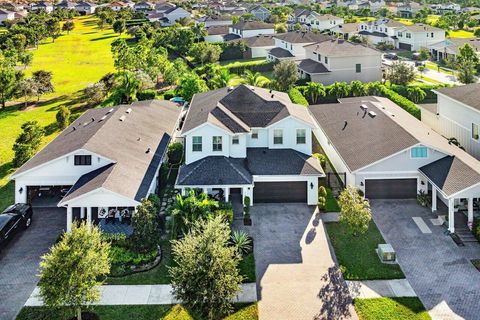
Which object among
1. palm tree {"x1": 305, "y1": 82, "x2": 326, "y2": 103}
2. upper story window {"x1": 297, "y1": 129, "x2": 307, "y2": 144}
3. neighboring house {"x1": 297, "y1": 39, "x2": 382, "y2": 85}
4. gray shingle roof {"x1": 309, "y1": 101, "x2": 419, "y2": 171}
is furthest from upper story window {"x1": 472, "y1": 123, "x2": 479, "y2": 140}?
neighboring house {"x1": 297, "y1": 39, "x2": 382, "y2": 85}

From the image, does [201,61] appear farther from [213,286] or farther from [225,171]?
[213,286]

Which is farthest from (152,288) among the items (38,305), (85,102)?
(85,102)

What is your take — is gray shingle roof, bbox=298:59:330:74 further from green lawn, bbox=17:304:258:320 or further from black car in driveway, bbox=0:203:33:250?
green lawn, bbox=17:304:258:320

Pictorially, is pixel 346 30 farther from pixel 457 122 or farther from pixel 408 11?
pixel 457 122

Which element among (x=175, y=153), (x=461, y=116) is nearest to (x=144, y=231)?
(x=175, y=153)

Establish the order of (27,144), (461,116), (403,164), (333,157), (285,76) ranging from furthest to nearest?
1. (285,76)
2. (27,144)
3. (461,116)
4. (333,157)
5. (403,164)

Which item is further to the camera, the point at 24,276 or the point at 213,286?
the point at 24,276
